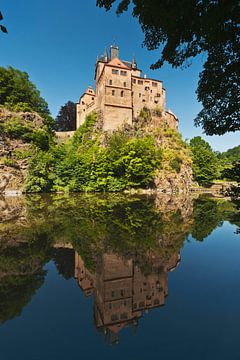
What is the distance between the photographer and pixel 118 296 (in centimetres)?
353

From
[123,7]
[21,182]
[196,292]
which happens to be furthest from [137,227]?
[21,182]

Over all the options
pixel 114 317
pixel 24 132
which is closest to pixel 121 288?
pixel 114 317

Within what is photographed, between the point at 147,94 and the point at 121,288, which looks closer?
the point at 121,288

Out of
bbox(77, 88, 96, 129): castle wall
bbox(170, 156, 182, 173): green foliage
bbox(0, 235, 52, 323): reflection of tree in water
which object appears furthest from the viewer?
bbox(77, 88, 96, 129): castle wall

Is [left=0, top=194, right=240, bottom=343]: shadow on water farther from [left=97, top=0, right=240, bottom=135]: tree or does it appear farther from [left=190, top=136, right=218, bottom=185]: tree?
[left=190, top=136, right=218, bottom=185]: tree

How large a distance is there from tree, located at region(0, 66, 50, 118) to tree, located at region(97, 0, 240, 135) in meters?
30.7

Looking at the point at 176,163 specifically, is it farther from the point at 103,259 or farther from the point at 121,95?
the point at 103,259

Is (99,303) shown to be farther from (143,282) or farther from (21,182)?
(21,182)

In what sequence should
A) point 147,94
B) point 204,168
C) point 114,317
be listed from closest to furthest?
point 114,317 < point 147,94 < point 204,168

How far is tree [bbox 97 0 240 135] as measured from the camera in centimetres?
407

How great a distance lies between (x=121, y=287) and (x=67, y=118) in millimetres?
53232

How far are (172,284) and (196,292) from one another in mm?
462

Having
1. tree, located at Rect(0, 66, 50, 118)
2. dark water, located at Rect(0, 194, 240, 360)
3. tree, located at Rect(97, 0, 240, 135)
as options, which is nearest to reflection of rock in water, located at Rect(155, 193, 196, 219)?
dark water, located at Rect(0, 194, 240, 360)

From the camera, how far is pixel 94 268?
177 inches
